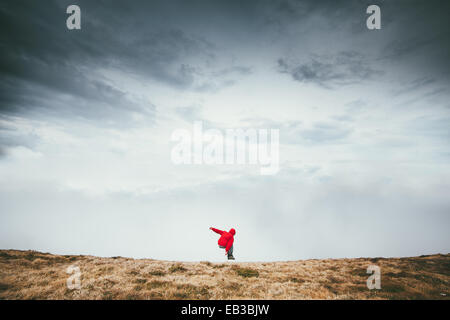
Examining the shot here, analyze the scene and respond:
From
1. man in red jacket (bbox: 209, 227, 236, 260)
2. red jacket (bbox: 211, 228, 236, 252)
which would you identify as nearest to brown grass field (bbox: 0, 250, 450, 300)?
man in red jacket (bbox: 209, 227, 236, 260)

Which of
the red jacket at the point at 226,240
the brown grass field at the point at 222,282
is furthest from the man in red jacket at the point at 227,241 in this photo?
the brown grass field at the point at 222,282

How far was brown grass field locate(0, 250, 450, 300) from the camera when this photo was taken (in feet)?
37.3

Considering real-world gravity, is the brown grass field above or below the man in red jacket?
below

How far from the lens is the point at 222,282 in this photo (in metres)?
13.1

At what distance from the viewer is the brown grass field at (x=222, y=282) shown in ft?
37.3

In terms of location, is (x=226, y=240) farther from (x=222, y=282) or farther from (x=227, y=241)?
(x=222, y=282)

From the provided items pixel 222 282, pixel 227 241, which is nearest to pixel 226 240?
pixel 227 241

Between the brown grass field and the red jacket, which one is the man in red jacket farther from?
the brown grass field

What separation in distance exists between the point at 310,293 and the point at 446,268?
1364 cm

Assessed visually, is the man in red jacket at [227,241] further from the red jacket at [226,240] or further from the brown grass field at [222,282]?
the brown grass field at [222,282]

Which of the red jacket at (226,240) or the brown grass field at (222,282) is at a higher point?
the red jacket at (226,240)

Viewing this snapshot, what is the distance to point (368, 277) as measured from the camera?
578 inches
